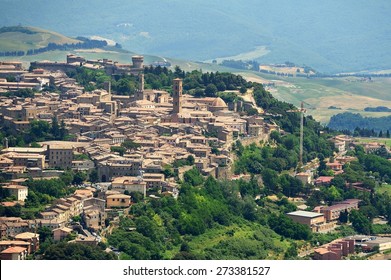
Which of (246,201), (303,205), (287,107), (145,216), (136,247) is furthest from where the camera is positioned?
(287,107)

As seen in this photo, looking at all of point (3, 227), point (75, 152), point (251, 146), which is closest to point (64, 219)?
point (3, 227)

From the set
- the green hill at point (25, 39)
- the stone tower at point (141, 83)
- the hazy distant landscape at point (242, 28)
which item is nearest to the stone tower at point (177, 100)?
the stone tower at point (141, 83)

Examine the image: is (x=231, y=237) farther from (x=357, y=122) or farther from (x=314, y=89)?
(x=314, y=89)

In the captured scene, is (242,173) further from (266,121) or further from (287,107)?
(287,107)

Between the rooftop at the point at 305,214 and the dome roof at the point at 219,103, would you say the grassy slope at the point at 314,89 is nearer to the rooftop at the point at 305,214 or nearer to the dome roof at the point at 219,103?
the dome roof at the point at 219,103

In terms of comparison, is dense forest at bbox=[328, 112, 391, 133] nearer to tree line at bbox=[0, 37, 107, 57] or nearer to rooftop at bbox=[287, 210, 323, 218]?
tree line at bbox=[0, 37, 107, 57]

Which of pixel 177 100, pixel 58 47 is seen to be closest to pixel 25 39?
pixel 58 47
